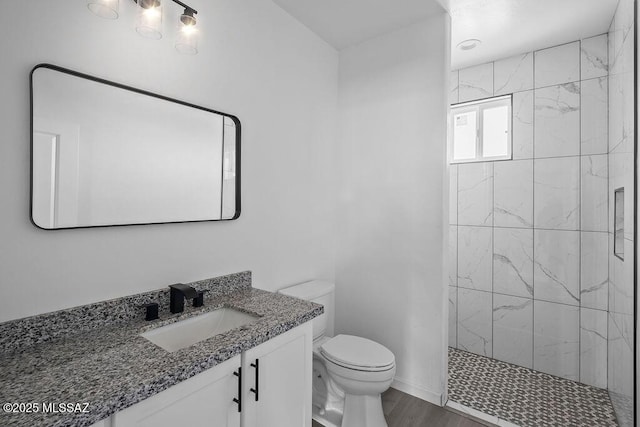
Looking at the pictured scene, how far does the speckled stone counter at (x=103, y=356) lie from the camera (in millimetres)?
781

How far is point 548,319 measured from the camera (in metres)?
2.56

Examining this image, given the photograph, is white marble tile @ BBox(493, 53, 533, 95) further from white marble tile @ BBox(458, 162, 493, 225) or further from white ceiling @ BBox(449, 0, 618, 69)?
white marble tile @ BBox(458, 162, 493, 225)

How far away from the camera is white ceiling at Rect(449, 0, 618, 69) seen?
2.07m

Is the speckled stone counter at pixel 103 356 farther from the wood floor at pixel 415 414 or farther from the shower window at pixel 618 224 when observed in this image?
the shower window at pixel 618 224

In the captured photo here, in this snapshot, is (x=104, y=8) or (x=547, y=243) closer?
(x=104, y=8)

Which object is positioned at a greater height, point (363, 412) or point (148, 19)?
point (148, 19)

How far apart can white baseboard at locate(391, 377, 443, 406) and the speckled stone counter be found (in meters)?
1.25

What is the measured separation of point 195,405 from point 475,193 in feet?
9.05

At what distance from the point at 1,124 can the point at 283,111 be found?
141 cm

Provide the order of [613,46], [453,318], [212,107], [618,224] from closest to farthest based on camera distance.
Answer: [212,107] → [618,224] → [613,46] → [453,318]

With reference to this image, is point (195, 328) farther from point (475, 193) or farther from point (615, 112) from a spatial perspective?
point (615, 112)

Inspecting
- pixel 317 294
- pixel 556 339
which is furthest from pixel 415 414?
pixel 556 339

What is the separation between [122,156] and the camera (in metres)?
1.35

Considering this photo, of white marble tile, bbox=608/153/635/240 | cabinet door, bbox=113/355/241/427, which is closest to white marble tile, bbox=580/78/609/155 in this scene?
white marble tile, bbox=608/153/635/240
